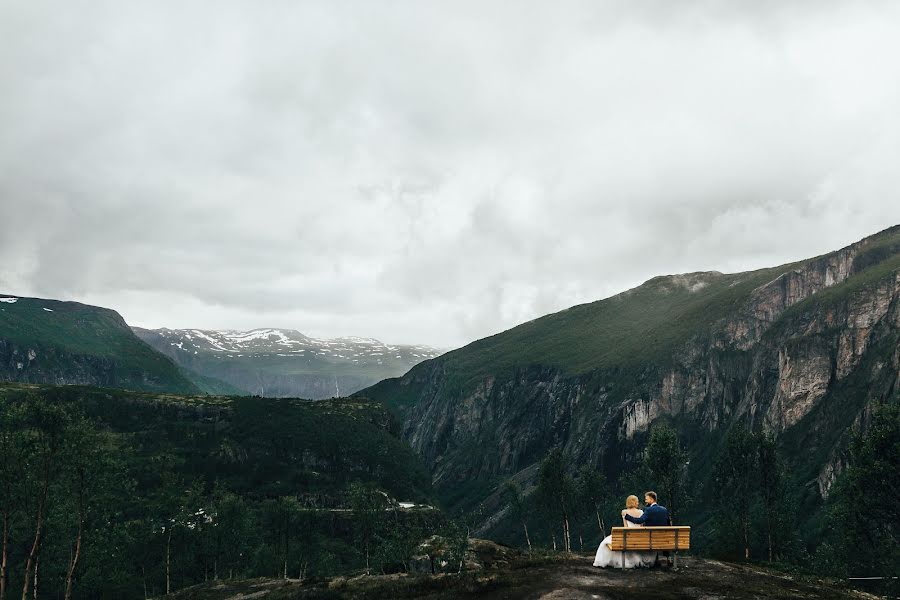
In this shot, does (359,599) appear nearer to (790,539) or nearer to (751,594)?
(751,594)

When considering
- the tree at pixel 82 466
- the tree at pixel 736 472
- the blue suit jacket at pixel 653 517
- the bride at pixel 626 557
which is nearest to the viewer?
the blue suit jacket at pixel 653 517

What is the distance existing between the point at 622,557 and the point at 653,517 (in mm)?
2857

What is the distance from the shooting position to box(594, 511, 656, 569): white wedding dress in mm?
27016

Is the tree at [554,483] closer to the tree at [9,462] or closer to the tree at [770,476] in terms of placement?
the tree at [770,476]

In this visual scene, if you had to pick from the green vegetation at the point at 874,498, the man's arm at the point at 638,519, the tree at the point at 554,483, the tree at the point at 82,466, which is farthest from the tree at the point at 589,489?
the man's arm at the point at 638,519

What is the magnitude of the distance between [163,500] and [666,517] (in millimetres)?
91440

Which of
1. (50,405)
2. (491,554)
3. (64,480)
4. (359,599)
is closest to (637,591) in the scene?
(359,599)

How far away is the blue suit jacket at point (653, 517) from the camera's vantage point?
2570 cm

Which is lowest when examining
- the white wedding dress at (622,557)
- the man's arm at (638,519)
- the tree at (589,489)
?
the tree at (589,489)

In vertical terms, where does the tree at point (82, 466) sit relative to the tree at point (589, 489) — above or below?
above

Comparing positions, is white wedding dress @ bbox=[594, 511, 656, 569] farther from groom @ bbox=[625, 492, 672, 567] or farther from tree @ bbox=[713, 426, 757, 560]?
tree @ bbox=[713, 426, 757, 560]

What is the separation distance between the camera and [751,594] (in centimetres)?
2442

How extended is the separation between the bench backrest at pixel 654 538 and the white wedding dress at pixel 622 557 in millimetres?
930

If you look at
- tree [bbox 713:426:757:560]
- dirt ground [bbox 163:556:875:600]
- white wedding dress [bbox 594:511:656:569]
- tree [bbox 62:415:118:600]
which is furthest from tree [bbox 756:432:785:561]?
tree [bbox 62:415:118:600]
